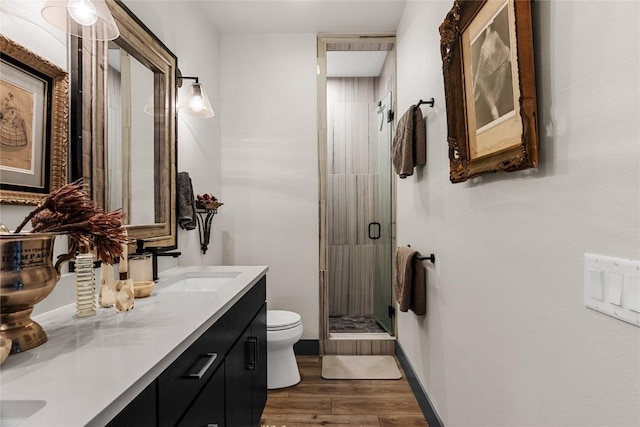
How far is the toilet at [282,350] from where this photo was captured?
7.56ft

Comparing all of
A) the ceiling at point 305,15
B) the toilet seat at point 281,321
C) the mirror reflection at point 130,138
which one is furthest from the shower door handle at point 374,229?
the mirror reflection at point 130,138

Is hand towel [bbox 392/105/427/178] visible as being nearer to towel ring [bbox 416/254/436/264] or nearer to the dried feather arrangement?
towel ring [bbox 416/254/436/264]

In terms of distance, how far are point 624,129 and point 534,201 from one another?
1.07ft

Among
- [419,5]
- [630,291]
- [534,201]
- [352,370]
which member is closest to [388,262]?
[352,370]

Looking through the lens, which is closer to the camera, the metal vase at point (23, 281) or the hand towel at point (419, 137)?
the metal vase at point (23, 281)

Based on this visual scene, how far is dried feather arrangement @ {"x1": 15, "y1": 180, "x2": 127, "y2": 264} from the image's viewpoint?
33.7 inches

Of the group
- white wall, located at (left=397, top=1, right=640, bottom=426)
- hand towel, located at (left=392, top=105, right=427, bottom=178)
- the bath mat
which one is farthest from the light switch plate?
the bath mat

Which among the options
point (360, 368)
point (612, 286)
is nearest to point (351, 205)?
point (360, 368)

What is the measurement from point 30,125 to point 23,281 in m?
0.58

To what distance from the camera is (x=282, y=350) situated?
243 centimetres

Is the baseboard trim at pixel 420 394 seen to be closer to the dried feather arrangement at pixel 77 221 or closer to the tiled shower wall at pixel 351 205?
the tiled shower wall at pixel 351 205

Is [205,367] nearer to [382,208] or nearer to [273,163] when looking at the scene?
[273,163]

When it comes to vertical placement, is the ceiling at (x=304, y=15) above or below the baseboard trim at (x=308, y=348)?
above

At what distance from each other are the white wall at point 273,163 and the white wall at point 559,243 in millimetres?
1575
